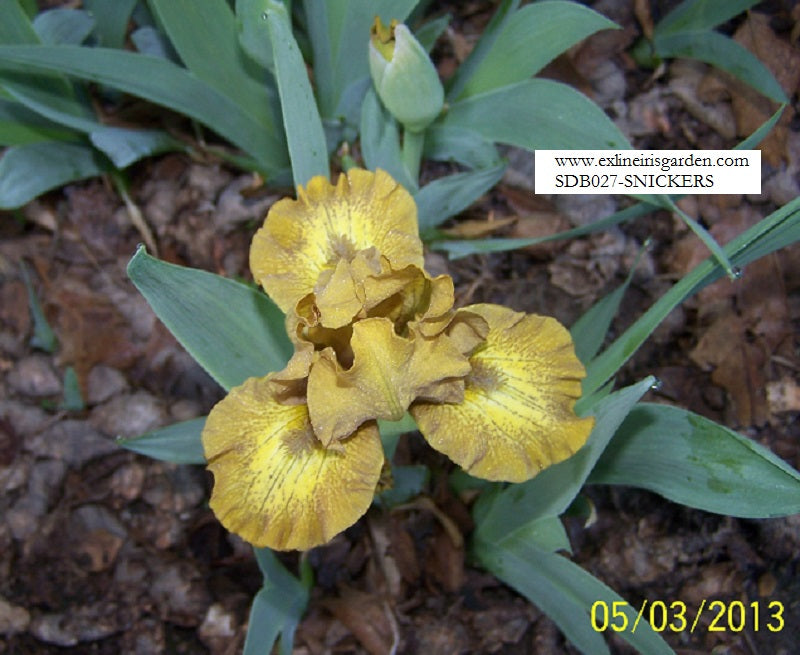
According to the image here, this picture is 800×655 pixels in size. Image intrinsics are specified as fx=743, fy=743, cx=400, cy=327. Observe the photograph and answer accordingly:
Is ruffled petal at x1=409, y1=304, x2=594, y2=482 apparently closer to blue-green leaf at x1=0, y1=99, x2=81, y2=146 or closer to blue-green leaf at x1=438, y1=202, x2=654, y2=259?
blue-green leaf at x1=438, y1=202, x2=654, y2=259

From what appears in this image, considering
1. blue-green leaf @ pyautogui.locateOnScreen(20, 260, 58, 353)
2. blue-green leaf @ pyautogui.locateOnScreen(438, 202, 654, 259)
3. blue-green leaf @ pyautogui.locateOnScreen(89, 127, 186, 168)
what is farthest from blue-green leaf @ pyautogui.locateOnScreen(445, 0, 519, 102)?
blue-green leaf @ pyautogui.locateOnScreen(20, 260, 58, 353)

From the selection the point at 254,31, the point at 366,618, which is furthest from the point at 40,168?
the point at 366,618

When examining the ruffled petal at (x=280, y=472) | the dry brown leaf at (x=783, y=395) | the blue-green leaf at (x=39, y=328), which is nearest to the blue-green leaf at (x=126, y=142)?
the blue-green leaf at (x=39, y=328)

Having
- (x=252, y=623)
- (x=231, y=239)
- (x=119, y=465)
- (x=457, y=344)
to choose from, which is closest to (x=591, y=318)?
(x=457, y=344)

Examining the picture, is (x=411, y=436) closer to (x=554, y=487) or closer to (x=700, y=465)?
(x=554, y=487)
